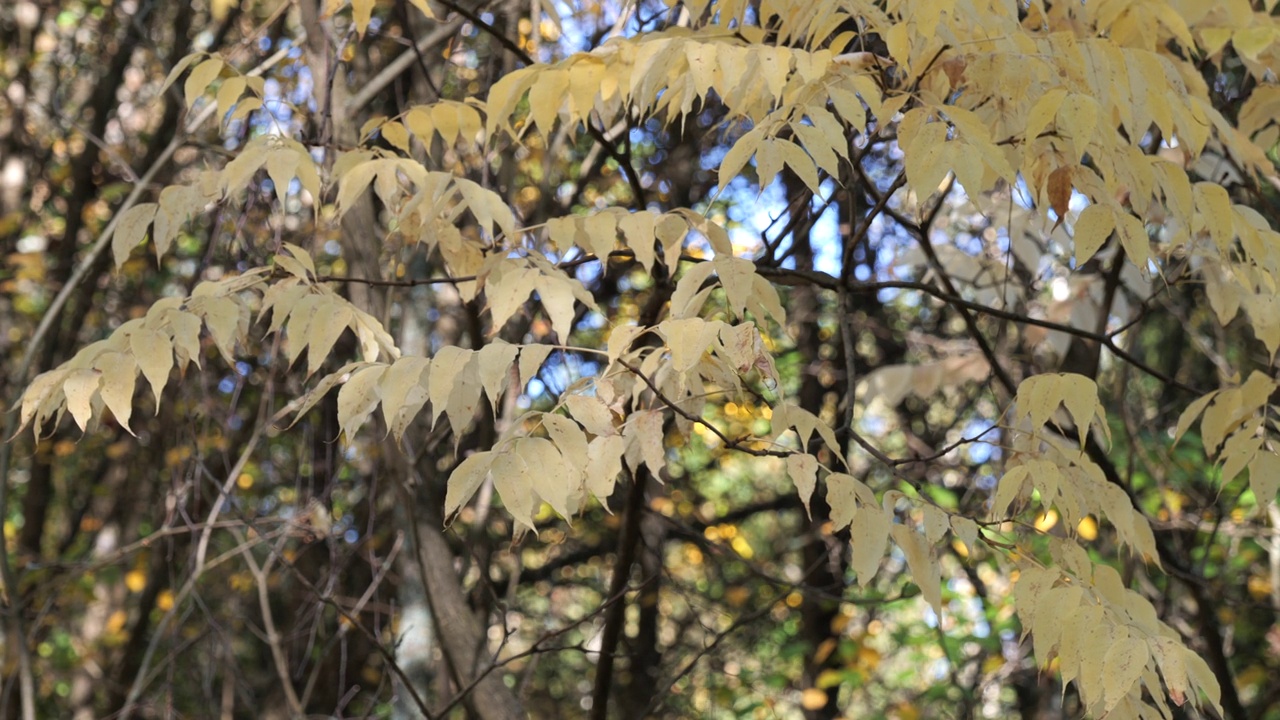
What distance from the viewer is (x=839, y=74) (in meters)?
1.57

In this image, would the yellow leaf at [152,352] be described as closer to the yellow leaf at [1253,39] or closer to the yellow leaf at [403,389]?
the yellow leaf at [403,389]

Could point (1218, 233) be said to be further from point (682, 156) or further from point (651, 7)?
point (682, 156)

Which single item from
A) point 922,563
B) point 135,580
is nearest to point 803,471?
point 922,563

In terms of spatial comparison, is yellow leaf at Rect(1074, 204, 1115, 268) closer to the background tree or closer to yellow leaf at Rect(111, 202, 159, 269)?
the background tree

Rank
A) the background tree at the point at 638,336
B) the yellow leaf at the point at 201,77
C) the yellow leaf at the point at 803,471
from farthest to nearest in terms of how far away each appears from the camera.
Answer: the yellow leaf at the point at 201,77
the background tree at the point at 638,336
the yellow leaf at the point at 803,471

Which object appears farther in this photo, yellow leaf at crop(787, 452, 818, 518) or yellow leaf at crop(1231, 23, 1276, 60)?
yellow leaf at crop(1231, 23, 1276, 60)

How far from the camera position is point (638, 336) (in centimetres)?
144

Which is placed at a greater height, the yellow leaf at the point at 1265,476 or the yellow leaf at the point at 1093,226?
the yellow leaf at the point at 1093,226

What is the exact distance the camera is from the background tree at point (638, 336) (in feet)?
4.81

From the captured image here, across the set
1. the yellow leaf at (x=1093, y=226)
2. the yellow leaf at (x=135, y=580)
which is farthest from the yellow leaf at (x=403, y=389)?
the yellow leaf at (x=135, y=580)

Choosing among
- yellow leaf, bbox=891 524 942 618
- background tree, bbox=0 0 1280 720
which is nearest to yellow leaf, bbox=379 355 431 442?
background tree, bbox=0 0 1280 720

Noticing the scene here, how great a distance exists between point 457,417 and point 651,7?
3.15 meters

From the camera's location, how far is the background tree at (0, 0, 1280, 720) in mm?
1467

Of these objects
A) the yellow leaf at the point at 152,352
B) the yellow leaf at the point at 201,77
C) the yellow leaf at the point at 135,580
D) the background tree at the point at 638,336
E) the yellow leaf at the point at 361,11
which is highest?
the yellow leaf at the point at 361,11
